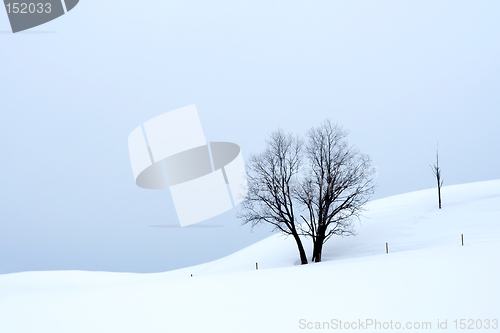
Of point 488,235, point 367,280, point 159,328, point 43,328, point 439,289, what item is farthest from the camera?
point 488,235

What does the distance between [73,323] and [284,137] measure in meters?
18.5

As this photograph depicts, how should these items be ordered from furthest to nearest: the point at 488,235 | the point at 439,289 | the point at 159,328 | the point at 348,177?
the point at 348,177, the point at 488,235, the point at 439,289, the point at 159,328

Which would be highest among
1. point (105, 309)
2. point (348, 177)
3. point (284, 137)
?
point (284, 137)

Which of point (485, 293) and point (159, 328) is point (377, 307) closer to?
point (485, 293)

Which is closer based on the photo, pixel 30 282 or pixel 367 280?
pixel 367 280

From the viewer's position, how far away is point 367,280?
10180mm

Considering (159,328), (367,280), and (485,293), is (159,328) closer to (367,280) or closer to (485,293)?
(367,280)

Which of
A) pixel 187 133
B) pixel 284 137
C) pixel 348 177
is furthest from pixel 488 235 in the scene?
pixel 187 133

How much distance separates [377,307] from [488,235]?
1914cm

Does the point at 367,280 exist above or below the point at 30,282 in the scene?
above

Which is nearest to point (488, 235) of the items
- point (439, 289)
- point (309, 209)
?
point (309, 209)

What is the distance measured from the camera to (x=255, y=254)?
101 feet

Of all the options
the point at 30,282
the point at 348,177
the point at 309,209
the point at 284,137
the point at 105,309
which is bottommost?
the point at 30,282

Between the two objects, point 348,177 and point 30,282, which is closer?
point 348,177
